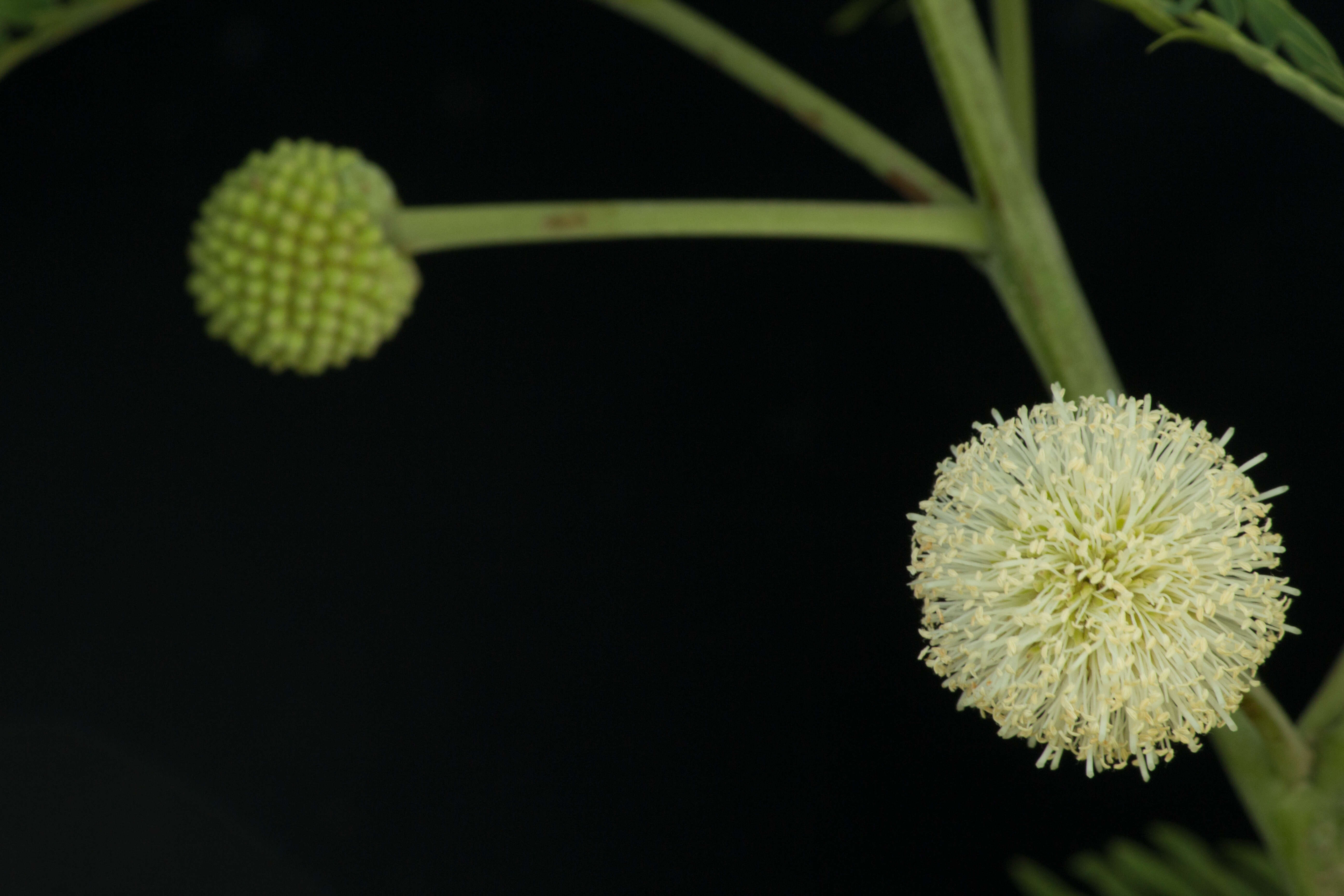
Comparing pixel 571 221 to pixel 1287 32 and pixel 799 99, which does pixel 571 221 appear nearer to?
pixel 799 99

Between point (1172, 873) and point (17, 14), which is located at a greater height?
point (17, 14)

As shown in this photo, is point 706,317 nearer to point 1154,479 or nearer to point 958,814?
point 958,814

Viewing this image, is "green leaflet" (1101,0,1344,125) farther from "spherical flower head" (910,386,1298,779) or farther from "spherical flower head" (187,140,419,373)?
"spherical flower head" (187,140,419,373)

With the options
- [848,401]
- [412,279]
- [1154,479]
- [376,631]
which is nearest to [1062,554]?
[1154,479]

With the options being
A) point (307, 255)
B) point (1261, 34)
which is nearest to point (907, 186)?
point (1261, 34)

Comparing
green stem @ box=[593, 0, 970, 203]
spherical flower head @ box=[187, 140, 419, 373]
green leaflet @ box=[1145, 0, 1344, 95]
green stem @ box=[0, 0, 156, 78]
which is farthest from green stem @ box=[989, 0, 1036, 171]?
green stem @ box=[0, 0, 156, 78]

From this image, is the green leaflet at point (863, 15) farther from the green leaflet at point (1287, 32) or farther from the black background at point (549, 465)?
the green leaflet at point (1287, 32)
